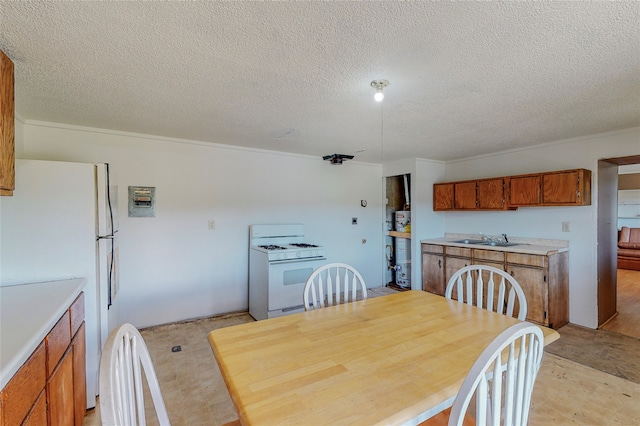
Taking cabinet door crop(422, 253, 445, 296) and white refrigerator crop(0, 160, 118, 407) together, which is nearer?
white refrigerator crop(0, 160, 118, 407)

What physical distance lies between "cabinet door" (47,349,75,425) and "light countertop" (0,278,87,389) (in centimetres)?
26

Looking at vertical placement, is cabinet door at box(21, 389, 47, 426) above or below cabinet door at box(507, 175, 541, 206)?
below

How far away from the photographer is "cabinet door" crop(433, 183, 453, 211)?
4.58 m

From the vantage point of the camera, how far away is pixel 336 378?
1049 mm

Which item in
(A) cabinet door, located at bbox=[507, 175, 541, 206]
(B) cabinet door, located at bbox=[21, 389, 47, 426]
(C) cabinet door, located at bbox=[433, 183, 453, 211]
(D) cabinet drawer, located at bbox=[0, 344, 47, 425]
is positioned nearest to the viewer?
(D) cabinet drawer, located at bbox=[0, 344, 47, 425]

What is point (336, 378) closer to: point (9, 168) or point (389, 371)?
point (389, 371)

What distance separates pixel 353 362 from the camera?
1158 mm

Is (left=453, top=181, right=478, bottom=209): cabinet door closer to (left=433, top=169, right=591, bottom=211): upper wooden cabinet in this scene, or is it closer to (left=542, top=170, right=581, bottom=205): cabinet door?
(left=433, top=169, right=591, bottom=211): upper wooden cabinet

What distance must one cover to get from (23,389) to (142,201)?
A: 8.01 feet

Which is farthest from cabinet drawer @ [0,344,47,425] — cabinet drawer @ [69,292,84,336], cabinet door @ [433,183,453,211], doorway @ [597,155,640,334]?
doorway @ [597,155,640,334]

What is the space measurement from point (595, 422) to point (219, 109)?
3.38 meters

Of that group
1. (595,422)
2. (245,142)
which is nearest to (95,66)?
(245,142)

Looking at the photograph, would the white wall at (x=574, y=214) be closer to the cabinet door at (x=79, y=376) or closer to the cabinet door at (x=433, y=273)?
the cabinet door at (x=433, y=273)

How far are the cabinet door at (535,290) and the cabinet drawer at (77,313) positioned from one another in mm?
3932
